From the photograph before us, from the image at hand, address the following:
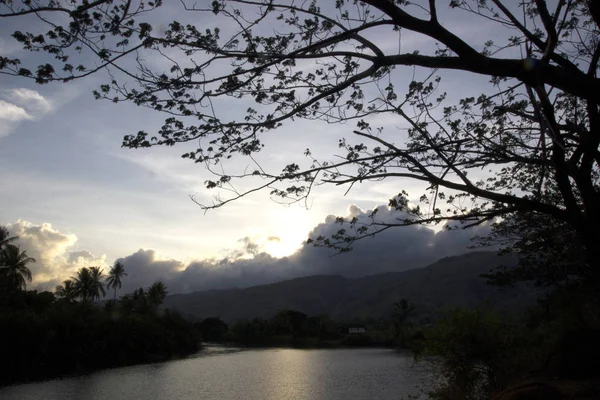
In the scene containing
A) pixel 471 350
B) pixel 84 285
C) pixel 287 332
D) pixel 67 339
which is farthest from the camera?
pixel 287 332

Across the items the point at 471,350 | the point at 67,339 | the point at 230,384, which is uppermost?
the point at 471,350

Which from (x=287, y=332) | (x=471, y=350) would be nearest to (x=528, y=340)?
(x=471, y=350)

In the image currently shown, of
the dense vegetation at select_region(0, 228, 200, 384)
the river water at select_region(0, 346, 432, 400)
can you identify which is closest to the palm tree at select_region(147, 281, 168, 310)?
the dense vegetation at select_region(0, 228, 200, 384)

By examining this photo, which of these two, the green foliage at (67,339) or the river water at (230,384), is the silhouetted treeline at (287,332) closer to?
the green foliage at (67,339)

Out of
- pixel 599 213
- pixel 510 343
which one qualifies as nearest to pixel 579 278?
pixel 510 343

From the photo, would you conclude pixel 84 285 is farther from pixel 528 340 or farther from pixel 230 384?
pixel 528 340

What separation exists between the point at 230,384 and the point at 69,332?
1724 centimetres

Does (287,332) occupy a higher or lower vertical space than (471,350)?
lower

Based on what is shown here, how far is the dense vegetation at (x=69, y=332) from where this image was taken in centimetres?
3503

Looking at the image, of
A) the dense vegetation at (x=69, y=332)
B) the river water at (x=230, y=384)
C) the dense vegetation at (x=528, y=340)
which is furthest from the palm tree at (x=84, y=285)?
the dense vegetation at (x=528, y=340)

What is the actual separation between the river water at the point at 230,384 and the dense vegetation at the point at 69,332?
370cm

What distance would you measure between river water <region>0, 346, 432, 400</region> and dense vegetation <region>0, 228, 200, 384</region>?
145 inches

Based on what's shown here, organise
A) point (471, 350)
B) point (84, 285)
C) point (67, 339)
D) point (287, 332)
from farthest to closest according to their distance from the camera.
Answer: point (287, 332)
point (84, 285)
point (67, 339)
point (471, 350)

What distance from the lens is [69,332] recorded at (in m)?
39.7
